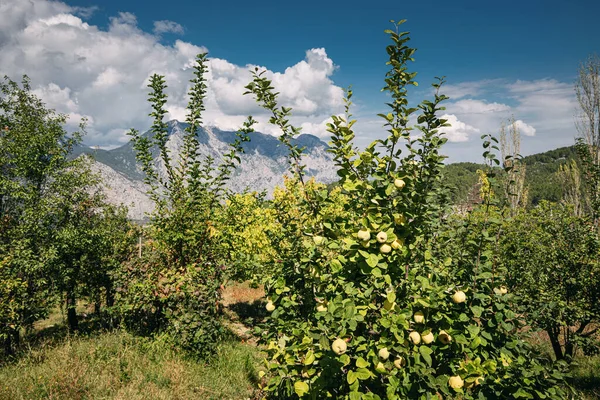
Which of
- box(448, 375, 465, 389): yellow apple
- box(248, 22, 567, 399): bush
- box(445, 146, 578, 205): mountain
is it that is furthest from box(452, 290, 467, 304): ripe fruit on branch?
box(445, 146, 578, 205): mountain

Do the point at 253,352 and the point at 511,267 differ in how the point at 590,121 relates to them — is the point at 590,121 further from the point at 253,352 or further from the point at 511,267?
the point at 253,352

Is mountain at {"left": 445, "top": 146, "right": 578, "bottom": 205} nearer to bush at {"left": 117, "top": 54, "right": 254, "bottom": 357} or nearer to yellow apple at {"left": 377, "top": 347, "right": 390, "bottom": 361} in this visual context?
bush at {"left": 117, "top": 54, "right": 254, "bottom": 357}

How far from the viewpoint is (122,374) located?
18.7 feet

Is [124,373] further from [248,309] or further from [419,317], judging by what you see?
[248,309]

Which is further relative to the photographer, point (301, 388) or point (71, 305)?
point (71, 305)

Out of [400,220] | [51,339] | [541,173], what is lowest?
[51,339]

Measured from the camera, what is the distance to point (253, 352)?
824cm

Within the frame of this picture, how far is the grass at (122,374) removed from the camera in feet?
16.8

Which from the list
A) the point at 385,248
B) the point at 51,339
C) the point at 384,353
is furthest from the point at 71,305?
the point at 385,248

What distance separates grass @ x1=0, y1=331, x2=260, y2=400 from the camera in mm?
5125

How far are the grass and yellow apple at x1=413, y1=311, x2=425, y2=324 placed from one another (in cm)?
464

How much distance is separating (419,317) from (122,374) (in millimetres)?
5860

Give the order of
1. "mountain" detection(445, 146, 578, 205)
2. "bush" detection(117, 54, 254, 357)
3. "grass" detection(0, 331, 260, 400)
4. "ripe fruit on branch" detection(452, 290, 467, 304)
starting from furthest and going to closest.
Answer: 1. "mountain" detection(445, 146, 578, 205)
2. "bush" detection(117, 54, 254, 357)
3. "grass" detection(0, 331, 260, 400)
4. "ripe fruit on branch" detection(452, 290, 467, 304)

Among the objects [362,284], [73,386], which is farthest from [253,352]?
[362,284]
